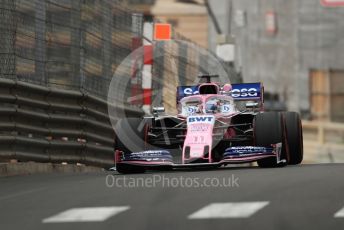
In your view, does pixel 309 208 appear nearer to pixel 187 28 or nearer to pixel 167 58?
pixel 167 58

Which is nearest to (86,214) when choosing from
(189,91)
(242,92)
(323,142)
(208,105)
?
(208,105)

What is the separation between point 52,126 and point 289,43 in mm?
39960

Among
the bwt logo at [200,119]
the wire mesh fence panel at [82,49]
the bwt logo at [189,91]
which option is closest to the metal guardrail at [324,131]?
the wire mesh fence panel at [82,49]

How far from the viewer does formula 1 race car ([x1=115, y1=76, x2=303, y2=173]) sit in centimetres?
1508

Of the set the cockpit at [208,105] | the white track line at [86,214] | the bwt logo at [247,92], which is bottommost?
the white track line at [86,214]

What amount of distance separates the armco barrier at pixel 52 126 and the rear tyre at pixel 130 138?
61.0 inches

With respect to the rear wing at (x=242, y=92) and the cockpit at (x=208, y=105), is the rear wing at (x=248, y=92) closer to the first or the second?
the rear wing at (x=242, y=92)

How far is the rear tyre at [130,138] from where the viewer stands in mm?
15641

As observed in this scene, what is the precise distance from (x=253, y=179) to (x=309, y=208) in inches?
102

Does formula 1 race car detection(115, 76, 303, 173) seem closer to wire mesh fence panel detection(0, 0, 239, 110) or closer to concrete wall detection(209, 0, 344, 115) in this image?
wire mesh fence panel detection(0, 0, 239, 110)

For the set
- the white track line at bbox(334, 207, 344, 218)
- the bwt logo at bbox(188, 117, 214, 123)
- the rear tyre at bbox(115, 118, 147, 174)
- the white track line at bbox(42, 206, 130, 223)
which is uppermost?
the bwt logo at bbox(188, 117, 214, 123)

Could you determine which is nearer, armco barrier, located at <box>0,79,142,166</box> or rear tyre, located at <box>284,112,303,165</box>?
rear tyre, located at <box>284,112,303,165</box>

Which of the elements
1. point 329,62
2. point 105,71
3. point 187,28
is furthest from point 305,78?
point 105,71

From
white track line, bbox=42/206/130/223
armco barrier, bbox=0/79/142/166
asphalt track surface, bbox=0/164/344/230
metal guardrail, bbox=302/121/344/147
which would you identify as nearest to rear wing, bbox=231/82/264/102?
armco barrier, bbox=0/79/142/166
